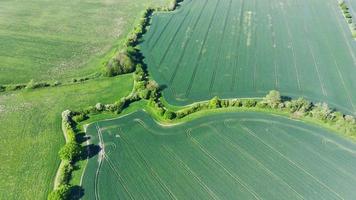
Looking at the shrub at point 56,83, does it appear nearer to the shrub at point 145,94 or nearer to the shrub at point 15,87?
the shrub at point 15,87

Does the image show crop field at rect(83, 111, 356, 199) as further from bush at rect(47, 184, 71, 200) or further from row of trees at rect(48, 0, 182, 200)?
bush at rect(47, 184, 71, 200)

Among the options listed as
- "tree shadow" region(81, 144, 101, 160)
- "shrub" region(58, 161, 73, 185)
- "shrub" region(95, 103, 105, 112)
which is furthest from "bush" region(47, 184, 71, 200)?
"shrub" region(95, 103, 105, 112)

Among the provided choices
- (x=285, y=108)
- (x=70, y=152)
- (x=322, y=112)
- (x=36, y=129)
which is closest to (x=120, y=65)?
(x=36, y=129)

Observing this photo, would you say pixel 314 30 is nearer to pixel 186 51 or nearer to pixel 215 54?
pixel 215 54

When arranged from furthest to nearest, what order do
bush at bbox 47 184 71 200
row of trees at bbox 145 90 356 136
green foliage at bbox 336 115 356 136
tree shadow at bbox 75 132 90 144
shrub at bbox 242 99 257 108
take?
shrub at bbox 242 99 257 108
row of trees at bbox 145 90 356 136
tree shadow at bbox 75 132 90 144
green foliage at bbox 336 115 356 136
bush at bbox 47 184 71 200

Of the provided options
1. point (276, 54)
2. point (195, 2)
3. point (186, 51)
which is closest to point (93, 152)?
point (186, 51)

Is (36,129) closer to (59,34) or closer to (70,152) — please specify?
(70,152)
